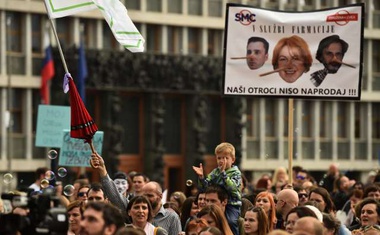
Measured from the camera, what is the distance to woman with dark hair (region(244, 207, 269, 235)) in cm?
1516

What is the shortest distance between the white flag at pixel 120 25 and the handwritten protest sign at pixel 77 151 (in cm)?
690

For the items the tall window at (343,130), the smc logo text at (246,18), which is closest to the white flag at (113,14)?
the smc logo text at (246,18)

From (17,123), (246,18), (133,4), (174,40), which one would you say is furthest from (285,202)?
(174,40)

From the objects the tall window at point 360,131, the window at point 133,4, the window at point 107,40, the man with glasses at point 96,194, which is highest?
the window at point 133,4

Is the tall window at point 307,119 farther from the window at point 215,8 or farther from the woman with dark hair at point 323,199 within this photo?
the woman with dark hair at point 323,199

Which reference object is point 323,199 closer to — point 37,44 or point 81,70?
point 81,70

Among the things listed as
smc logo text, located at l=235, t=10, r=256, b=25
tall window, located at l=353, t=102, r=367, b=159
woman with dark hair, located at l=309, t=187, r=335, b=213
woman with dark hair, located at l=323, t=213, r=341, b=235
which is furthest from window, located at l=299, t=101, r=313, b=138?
woman with dark hair, located at l=323, t=213, r=341, b=235

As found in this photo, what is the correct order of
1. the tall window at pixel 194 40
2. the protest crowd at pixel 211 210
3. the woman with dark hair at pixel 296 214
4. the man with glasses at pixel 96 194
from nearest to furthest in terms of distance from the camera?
the protest crowd at pixel 211 210, the woman with dark hair at pixel 296 214, the man with glasses at pixel 96 194, the tall window at pixel 194 40

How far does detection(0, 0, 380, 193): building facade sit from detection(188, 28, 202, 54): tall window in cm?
5

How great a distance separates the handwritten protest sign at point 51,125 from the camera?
27406 millimetres

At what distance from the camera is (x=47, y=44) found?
190 feet

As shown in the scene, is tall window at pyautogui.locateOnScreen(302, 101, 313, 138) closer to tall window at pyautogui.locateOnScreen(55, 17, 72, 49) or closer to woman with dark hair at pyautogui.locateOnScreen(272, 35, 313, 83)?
tall window at pyautogui.locateOnScreen(55, 17, 72, 49)

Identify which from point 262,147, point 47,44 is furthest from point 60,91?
point 262,147

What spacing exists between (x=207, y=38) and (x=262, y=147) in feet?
18.9
